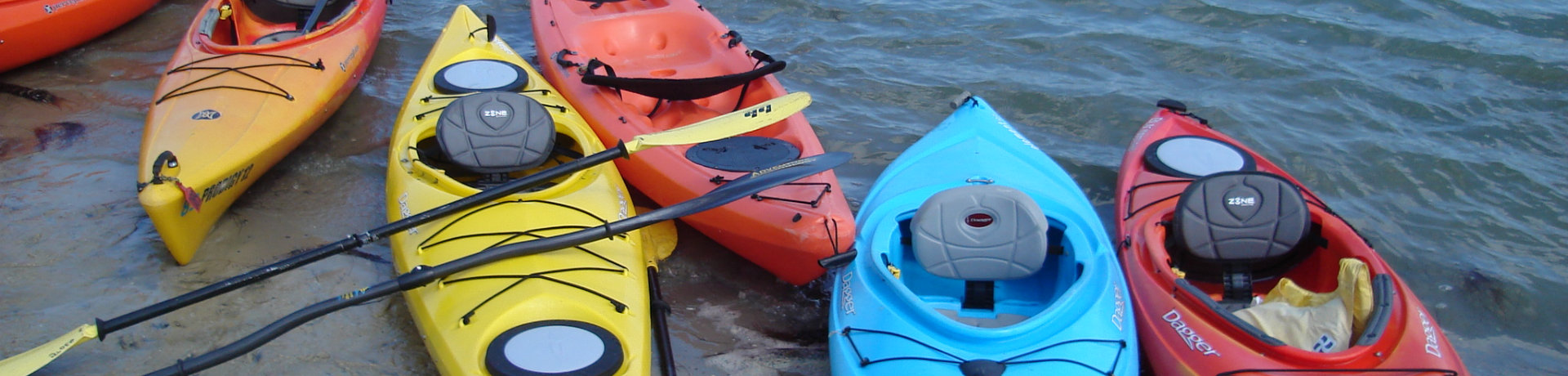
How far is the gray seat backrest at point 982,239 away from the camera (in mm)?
3293

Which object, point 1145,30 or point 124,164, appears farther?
point 1145,30

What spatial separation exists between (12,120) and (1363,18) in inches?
319

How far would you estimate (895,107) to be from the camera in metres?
5.84

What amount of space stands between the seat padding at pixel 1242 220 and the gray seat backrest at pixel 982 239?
66 cm

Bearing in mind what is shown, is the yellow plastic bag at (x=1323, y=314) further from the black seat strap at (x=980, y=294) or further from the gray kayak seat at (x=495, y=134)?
the gray kayak seat at (x=495, y=134)

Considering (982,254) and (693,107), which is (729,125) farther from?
(982,254)

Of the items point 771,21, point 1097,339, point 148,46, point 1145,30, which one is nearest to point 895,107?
point 771,21

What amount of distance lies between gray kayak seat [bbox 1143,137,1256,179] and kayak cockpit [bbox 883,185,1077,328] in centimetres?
90

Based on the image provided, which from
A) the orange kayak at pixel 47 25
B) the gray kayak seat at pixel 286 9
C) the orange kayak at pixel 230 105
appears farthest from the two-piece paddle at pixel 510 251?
the orange kayak at pixel 47 25

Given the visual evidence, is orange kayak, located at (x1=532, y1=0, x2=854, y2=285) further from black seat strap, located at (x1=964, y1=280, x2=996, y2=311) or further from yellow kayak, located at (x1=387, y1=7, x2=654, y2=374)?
black seat strap, located at (x1=964, y1=280, x2=996, y2=311)

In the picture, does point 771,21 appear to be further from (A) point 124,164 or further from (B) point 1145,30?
(A) point 124,164

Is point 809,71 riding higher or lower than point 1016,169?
lower

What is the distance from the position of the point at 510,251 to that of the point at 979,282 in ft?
5.32

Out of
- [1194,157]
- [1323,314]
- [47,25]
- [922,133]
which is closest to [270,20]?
[47,25]
